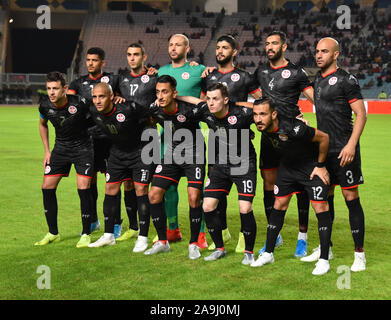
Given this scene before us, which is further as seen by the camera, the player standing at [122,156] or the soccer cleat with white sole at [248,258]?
the player standing at [122,156]

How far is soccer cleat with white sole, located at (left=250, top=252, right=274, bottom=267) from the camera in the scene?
5.53 meters

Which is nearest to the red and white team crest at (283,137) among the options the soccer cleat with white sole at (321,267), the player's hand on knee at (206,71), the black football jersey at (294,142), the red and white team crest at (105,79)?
the black football jersey at (294,142)

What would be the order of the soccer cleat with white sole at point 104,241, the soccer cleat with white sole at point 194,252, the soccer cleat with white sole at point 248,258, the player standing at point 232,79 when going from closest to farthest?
the soccer cleat with white sole at point 248,258
the soccer cleat with white sole at point 194,252
the player standing at point 232,79
the soccer cleat with white sole at point 104,241

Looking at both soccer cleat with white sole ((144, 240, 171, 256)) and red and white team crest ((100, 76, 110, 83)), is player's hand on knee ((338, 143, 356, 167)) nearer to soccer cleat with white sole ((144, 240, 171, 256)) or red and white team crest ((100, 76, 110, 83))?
soccer cleat with white sole ((144, 240, 171, 256))

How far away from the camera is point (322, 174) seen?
5.32 meters

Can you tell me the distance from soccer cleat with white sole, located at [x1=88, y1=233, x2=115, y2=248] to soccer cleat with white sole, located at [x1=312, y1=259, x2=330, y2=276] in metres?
2.39

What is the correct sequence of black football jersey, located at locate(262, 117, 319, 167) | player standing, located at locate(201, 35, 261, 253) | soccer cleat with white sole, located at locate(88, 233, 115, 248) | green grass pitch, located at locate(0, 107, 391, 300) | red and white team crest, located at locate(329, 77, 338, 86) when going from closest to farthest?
green grass pitch, located at locate(0, 107, 391, 300) → black football jersey, located at locate(262, 117, 319, 167) → red and white team crest, located at locate(329, 77, 338, 86) → player standing, located at locate(201, 35, 261, 253) → soccer cleat with white sole, located at locate(88, 233, 115, 248)

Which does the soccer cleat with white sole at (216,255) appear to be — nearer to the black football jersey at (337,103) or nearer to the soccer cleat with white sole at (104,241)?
the soccer cleat with white sole at (104,241)

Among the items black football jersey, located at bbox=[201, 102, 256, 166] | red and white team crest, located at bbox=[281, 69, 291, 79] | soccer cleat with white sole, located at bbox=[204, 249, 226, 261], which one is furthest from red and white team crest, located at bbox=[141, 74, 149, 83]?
soccer cleat with white sole, located at bbox=[204, 249, 226, 261]

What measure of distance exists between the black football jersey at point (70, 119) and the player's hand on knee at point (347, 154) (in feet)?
9.83

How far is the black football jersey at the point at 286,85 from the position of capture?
6.04m

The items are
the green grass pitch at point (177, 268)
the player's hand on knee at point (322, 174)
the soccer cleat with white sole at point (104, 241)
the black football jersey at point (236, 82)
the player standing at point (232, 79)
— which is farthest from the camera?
the soccer cleat with white sole at point (104, 241)

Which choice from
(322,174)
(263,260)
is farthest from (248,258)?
(322,174)

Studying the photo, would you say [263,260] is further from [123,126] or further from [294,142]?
[123,126]
